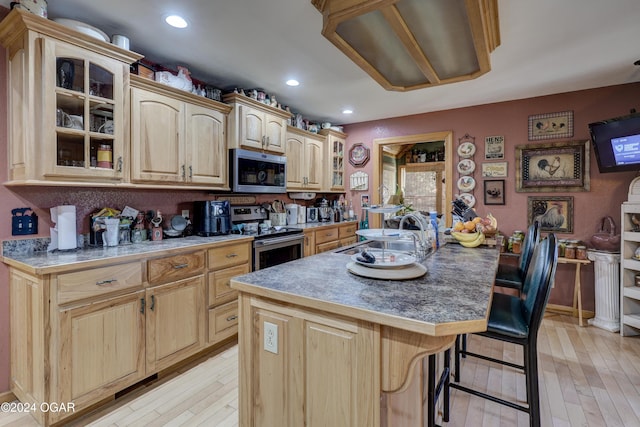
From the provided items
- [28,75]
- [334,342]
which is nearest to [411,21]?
[334,342]

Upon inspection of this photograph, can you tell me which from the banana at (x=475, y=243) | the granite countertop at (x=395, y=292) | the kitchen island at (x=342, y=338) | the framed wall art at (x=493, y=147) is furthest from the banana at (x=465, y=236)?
the framed wall art at (x=493, y=147)

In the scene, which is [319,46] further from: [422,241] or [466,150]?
[466,150]

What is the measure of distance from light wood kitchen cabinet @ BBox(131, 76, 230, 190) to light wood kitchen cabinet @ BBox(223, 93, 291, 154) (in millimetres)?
104

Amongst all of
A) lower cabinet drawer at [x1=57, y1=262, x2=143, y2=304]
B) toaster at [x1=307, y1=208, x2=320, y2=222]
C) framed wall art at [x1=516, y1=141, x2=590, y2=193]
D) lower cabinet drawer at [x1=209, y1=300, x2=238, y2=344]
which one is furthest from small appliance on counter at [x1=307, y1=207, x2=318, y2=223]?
lower cabinet drawer at [x1=57, y1=262, x2=143, y2=304]

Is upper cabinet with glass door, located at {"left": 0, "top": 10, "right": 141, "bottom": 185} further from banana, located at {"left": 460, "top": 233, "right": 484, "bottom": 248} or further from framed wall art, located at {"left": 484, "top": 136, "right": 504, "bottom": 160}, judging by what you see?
framed wall art, located at {"left": 484, "top": 136, "right": 504, "bottom": 160}

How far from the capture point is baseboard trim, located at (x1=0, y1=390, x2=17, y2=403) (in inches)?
75.6

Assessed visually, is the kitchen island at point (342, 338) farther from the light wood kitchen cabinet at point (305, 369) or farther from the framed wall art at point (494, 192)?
the framed wall art at point (494, 192)

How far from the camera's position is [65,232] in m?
2.02

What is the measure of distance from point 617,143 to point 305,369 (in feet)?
11.8

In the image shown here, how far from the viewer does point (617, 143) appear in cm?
296

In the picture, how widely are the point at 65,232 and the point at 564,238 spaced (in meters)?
4.59

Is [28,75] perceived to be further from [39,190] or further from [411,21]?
[411,21]

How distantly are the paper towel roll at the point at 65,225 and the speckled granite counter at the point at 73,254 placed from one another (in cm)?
6

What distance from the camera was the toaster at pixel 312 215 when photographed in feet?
14.7
